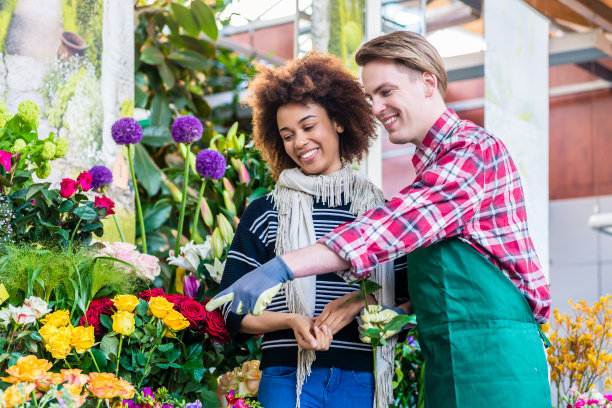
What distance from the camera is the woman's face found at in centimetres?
171

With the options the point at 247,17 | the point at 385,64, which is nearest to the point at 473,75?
the point at 247,17

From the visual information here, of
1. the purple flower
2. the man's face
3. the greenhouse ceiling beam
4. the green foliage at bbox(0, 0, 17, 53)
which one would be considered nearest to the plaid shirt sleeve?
the man's face

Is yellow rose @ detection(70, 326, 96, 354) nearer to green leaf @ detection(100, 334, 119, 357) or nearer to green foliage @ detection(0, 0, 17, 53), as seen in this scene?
green leaf @ detection(100, 334, 119, 357)

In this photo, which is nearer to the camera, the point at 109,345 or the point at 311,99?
the point at 109,345

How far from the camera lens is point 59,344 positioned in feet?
4.48

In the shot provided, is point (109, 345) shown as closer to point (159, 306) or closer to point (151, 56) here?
point (159, 306)

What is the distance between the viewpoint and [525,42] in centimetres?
317

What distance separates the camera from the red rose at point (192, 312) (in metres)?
1.62

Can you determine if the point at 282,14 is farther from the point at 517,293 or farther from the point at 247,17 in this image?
the point at 517,293

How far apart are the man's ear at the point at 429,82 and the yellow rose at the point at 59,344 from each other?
84cm

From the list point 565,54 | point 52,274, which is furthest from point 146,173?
A: point 565,54

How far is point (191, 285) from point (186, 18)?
182 centimetres

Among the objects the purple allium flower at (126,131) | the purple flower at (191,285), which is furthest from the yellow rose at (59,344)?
the purple allium flower at (126,131)

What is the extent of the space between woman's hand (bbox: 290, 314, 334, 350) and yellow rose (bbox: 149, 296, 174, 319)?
276mm
